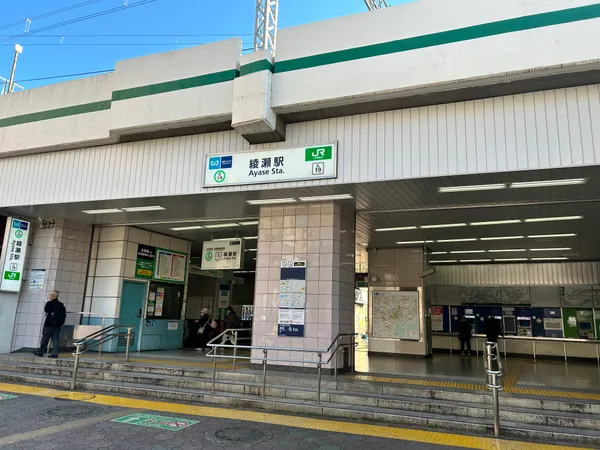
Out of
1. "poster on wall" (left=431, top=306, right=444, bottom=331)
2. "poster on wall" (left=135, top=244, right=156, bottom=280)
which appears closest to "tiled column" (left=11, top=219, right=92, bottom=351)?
"poster on wall" (left=135, top=244, right=156, bottom=280)

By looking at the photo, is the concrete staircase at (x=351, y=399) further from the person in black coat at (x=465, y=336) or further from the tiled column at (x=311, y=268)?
the person in black coat at (x=465, y=336)

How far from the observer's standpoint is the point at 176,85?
8.52m

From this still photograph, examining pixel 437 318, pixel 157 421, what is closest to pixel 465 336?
pixel 437 318

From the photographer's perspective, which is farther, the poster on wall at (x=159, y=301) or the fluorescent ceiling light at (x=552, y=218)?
the poster on wall at (x=159, y=301)

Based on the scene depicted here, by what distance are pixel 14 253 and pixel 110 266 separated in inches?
85.2

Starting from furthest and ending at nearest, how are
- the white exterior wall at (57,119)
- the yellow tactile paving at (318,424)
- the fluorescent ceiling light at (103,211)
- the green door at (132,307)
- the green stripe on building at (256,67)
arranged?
the green door at (132,307) < the fluorescent ceiling light at (103,211) < the white exterior wall at (57,119) < the green stripe on building at (256,67) < the yellow tactile paving at (318,424)

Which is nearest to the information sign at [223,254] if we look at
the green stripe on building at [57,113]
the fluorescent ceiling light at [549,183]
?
the green stripe on building at [57,113]

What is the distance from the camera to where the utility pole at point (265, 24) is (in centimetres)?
812

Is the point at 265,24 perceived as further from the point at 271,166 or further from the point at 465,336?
the point at 465,336

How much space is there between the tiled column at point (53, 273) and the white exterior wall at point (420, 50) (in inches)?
277

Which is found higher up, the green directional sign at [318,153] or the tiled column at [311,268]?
the green directional sign at [318,153]

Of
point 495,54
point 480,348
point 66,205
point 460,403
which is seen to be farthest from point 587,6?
point 480,348

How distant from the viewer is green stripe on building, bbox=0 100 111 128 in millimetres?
9305

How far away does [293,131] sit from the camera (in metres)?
7.89
